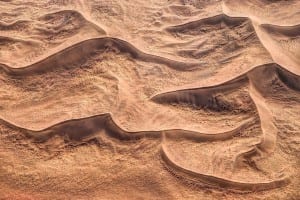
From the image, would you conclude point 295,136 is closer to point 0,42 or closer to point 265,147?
point 265,147

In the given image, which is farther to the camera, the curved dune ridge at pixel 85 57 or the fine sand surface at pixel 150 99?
the curved dune ridge at pixel 85 57

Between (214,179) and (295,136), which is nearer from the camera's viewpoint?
(214,179)

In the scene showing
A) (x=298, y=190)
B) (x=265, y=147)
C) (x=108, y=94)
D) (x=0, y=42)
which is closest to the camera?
(x=298, y=190)

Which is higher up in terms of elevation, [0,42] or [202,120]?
[0,42]

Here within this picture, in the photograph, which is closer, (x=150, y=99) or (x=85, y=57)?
(x=150, y=99)

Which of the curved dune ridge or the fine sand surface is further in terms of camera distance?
the curved dune ridge

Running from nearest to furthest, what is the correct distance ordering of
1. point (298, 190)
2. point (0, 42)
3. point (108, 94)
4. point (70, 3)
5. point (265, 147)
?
point (298, 190), point (265, 147), point (108, 94), point (0, 42), point (70, 3)

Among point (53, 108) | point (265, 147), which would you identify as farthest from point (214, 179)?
point (53, 108)

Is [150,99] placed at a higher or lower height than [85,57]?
lower
